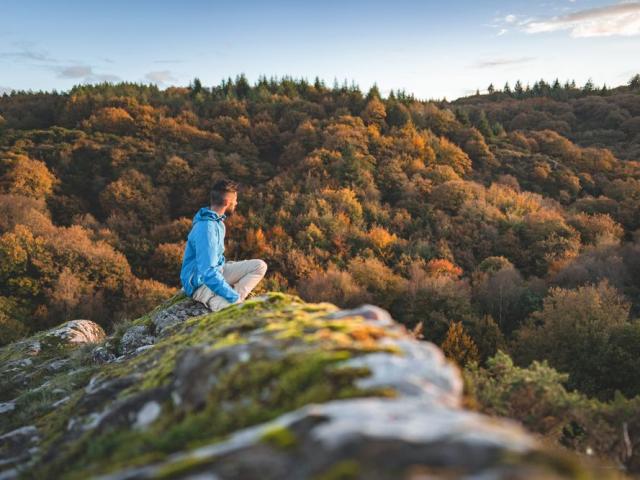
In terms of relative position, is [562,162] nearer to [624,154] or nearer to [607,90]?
[624,154]

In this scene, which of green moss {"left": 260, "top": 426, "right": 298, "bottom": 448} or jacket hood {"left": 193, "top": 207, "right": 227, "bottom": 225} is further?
jacket hood {"left": 193, "top": 207, "right": 227, "bottom": 225}

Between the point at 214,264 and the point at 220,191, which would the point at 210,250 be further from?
the point at 220,191

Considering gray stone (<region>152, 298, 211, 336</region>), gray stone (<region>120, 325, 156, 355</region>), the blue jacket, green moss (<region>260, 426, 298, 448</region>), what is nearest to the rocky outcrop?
green moss (<region>260, 426, 298, 448</region>)

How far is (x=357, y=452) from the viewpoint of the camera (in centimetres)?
129

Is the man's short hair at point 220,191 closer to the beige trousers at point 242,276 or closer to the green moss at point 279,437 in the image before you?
the beige trousers at point 242,276

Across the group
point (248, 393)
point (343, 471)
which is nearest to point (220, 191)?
point (248, 393)

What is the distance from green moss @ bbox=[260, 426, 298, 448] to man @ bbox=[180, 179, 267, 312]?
3.30 m

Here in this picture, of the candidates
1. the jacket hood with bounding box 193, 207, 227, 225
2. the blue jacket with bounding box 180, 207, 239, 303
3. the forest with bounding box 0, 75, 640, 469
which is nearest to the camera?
the blue jacket with bounding box 180, 207, 239, 303

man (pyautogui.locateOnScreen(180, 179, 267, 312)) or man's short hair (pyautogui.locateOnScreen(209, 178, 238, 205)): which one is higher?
man's short hair (pyautogui.locateOnScreen(209, 178, 238, 205))

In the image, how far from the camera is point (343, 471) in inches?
48.2

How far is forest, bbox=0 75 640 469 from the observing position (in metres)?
9.31

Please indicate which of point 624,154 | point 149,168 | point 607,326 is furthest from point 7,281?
point 624,154

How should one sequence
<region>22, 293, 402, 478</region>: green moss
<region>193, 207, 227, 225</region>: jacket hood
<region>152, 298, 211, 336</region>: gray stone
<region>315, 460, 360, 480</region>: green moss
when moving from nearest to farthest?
1. <region>315, 460, 360, 480</region>: green moss
2. <region>22, 293, 402, 478</region>: green moss
3. <region>193, 207, 227, 225</region>: jacket hood
4. <region>152, 298, 211, 336</region>: gray stone

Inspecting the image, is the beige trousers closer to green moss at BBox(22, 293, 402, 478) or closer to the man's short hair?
the man's short hair
